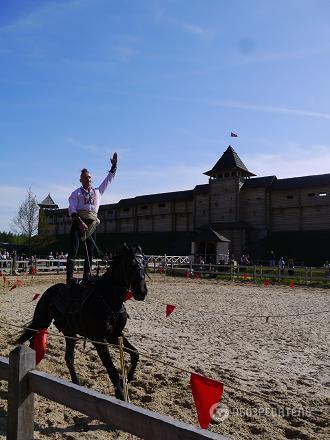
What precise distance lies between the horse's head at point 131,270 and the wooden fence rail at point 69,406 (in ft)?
6.50

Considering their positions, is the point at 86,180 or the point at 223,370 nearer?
the point at 86,180

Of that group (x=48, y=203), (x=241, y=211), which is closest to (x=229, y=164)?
(x=241, y=211)

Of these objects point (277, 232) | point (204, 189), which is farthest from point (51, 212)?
point (277, 232)

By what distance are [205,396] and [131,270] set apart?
6.10 feet

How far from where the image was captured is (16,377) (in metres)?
3.26

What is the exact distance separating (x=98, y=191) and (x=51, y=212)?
71109 millimetres

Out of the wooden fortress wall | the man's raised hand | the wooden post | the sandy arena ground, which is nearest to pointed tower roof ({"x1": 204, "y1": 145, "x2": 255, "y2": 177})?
the wooden fortress wall

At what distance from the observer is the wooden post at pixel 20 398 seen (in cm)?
322

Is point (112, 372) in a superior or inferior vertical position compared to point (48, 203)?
inferior

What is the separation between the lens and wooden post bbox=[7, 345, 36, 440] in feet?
10.6

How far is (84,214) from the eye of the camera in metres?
6.28

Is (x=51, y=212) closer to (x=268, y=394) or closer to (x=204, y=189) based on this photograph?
(x=204, y=189)

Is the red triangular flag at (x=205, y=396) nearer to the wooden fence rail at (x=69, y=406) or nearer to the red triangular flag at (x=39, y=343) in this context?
the wooden fence rail at (x=69, y=406)

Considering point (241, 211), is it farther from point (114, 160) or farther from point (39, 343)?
point (39, 343)
